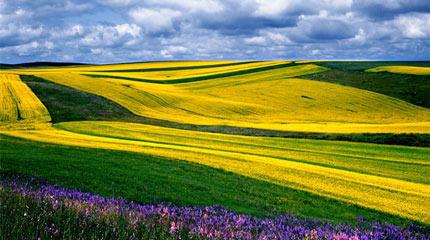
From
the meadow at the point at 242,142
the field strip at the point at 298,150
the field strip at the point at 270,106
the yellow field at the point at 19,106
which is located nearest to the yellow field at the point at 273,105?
the field strip at the point at 270,106

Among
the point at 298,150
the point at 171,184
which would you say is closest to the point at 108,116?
the point at 298,150

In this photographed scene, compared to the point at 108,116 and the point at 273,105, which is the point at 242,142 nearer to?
the point at 108,116

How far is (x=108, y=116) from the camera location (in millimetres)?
57500

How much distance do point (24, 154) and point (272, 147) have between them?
23.2 meters

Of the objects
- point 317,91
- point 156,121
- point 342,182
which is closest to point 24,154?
point 342,182

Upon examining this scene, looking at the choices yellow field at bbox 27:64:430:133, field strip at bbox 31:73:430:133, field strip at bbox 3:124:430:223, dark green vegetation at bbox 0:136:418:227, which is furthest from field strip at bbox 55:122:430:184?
dark green vegetation at bbox 0:136:418:227

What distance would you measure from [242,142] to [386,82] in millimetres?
73867

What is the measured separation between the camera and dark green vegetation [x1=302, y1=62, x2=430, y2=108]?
90.1 meters

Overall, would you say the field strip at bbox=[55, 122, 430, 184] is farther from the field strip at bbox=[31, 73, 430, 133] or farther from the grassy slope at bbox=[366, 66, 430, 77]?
the grassy slope at bbox=[366, 66, 430, 77]

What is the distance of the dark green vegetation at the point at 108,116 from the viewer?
146 ft

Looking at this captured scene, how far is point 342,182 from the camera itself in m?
20.9

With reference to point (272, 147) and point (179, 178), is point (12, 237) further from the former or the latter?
point (272, 147)

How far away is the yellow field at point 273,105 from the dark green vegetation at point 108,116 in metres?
2.67

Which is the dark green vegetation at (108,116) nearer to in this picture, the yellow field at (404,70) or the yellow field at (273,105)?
the yellow field at (273,105)
